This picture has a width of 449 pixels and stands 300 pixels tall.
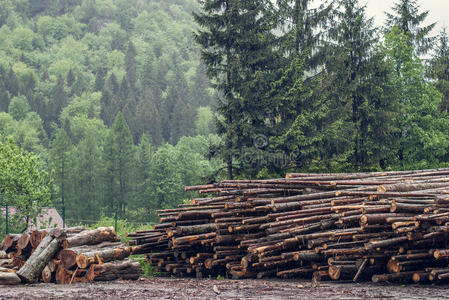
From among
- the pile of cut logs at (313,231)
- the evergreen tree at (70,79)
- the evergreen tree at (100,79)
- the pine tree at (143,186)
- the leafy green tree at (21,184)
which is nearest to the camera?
the pile of cut logs at (313,231)

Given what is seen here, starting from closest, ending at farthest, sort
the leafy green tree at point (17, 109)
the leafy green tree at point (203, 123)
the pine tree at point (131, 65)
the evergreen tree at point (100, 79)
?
the leafy green tree at point (203, 123)
the leafy green tree at point (17, 109)
the pine tree at point (131, 65)
the evergreen tree at point (100, 79)

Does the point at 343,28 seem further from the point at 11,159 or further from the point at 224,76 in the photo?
the point at 11,159

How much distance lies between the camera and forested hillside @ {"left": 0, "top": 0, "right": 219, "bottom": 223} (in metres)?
84.9

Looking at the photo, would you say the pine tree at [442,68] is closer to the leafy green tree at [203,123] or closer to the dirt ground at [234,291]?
the dirt ground at [234,291]

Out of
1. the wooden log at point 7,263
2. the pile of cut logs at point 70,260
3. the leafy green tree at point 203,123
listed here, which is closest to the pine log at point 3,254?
the wooden log at point 7,263

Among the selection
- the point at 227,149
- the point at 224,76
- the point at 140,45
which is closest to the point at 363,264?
the point at 227,149

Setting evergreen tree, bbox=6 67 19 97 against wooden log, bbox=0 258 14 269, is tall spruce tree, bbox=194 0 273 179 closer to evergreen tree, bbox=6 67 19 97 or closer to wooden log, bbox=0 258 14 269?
wooden log, bbox=0 258 14 269

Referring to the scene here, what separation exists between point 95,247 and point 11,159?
35723mm

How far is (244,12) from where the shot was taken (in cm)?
3044

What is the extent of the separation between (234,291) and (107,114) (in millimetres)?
126688

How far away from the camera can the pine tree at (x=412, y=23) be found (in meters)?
37.3

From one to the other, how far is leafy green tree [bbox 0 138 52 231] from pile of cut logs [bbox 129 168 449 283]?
32.0m

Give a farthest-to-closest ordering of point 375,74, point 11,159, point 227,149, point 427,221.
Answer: point 11,159 → point 375,74 → point 227,149 → point 427,221

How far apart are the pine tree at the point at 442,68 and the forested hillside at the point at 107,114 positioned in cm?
1445
